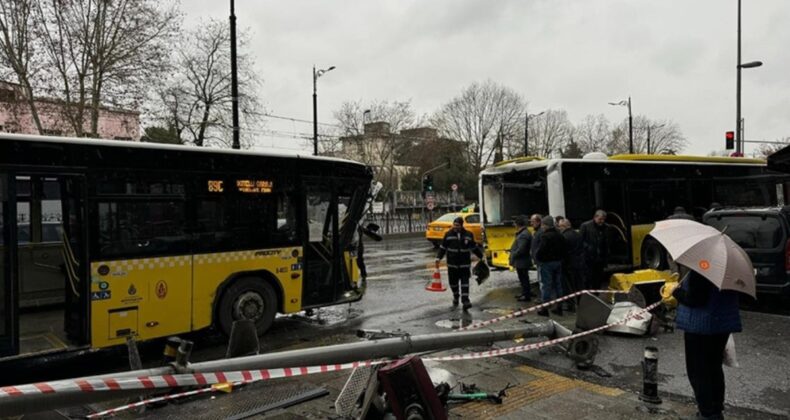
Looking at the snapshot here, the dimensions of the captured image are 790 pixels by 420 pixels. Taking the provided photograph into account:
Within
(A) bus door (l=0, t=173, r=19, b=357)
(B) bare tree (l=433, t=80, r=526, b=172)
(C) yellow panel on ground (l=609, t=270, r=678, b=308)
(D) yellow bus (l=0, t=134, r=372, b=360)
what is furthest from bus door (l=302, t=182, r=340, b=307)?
(B) bare tree (l=433, t=80, r=526, b=172)

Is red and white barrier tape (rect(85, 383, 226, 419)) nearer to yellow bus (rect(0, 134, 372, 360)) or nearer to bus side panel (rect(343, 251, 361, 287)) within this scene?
yellow bus (rect(0, 134, 372, 360))

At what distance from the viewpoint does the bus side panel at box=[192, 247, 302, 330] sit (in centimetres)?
731

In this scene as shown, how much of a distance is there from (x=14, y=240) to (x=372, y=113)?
130ft

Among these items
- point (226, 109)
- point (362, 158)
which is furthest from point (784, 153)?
point (362, 158)

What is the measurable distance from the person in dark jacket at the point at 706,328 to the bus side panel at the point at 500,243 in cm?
800

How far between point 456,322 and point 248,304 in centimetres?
342

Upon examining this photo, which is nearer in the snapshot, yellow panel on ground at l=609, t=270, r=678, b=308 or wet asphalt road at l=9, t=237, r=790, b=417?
wet asphalt road at l=9, t=237, r=790, b=417

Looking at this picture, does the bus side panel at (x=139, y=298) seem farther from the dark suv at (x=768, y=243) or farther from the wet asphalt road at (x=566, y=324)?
the dark suv at (x=768, y=243)

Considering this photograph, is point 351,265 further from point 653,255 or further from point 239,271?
point 653,255

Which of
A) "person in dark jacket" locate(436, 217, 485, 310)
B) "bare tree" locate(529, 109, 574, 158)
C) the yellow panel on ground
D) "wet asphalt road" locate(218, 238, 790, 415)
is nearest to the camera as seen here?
"wet asphalt road" locate(218, 238, 790, 415)

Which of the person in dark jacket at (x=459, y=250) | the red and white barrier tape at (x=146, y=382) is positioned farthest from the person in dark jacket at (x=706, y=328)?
the person in dark jacket at (x=459, y=250)

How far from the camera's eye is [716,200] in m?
14.7

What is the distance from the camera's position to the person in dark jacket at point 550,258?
30.3 ft

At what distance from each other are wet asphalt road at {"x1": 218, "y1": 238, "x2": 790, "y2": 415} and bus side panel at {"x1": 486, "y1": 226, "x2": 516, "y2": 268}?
65 cm
